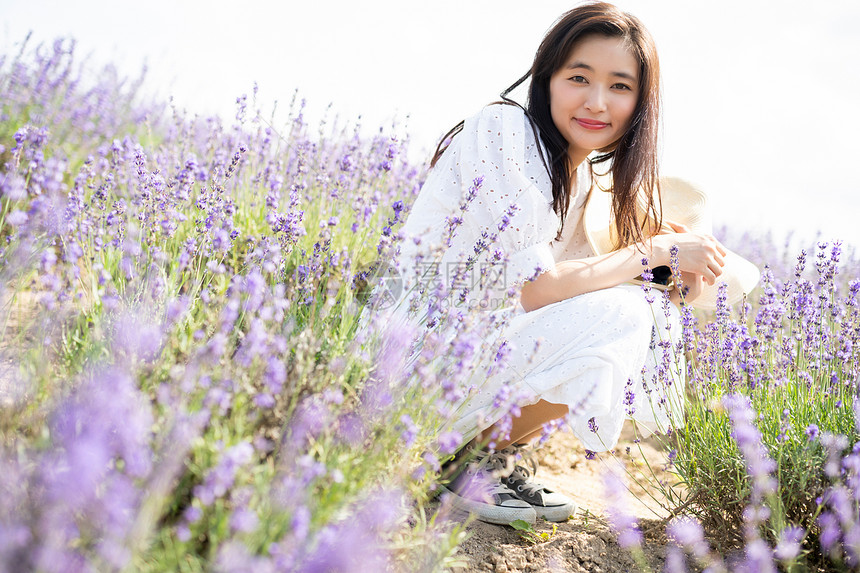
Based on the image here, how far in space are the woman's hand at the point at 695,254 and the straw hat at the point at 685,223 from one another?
14cm

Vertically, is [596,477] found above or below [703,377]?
below

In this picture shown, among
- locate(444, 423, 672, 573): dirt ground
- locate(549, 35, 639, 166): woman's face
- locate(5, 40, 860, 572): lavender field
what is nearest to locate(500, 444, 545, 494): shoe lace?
locate(444, 423, 672, 573): dirt ground

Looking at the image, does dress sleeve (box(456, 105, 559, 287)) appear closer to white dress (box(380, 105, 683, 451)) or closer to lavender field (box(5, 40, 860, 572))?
white dress (box(380, 105, 683, 451))

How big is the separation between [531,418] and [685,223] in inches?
44.9

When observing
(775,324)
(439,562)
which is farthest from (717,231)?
(439,562)

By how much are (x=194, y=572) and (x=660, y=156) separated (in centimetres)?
216

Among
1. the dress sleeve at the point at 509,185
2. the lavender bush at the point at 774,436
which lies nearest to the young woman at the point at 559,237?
the dress sleeve at the point at 509,185

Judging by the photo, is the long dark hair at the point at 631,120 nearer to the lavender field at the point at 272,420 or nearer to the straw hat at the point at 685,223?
the straw hat at the point at 685,223

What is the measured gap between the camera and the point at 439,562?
1408mm

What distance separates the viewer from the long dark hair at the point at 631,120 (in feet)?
7.72

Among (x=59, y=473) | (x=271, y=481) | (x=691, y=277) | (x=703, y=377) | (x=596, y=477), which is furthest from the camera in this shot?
(x=596, y=477)

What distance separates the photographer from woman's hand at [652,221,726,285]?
2.34m

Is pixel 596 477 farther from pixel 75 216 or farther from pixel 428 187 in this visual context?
pixel 75 216

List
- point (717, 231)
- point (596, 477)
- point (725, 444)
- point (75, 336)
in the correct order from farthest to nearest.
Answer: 1. point (717, 231)
2. point (596, 477)
3. point (725, 444)
4. point (75, 336)
